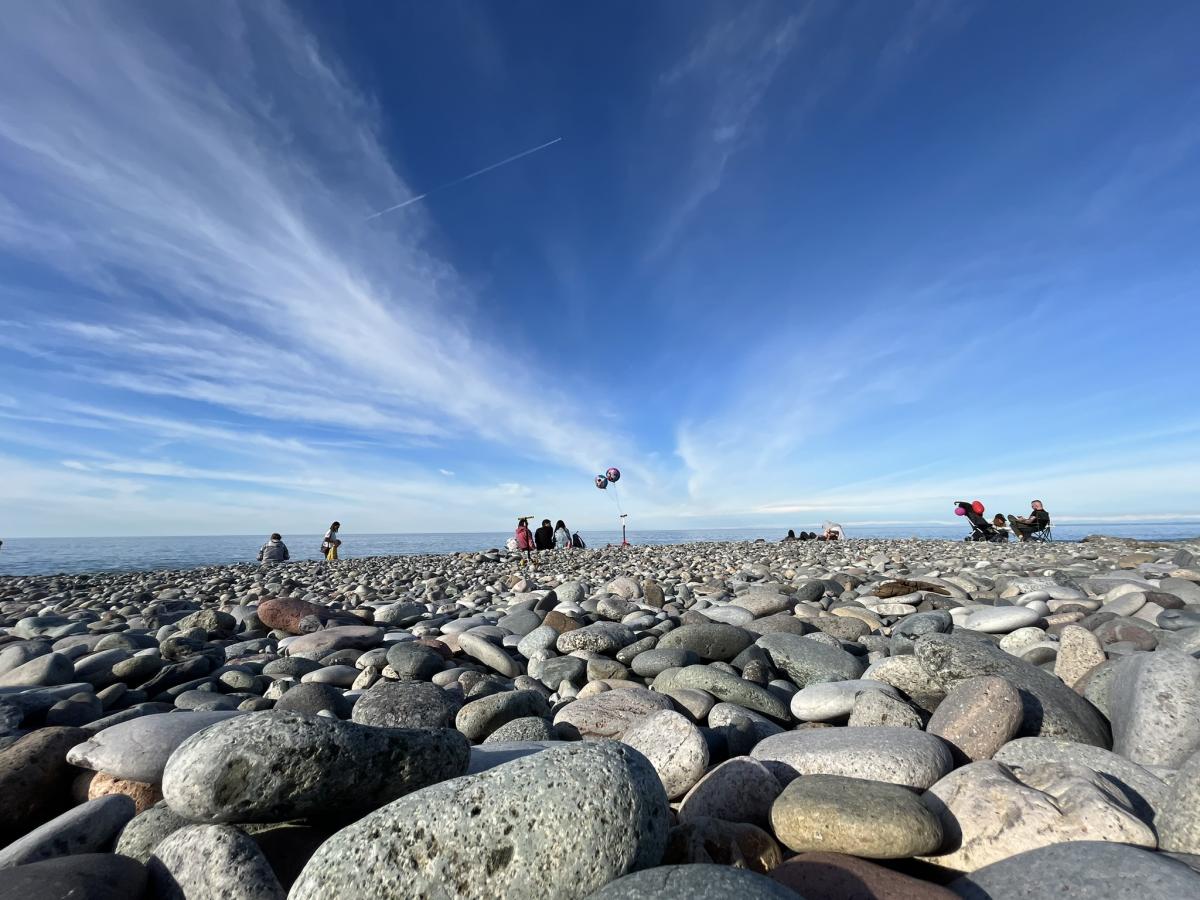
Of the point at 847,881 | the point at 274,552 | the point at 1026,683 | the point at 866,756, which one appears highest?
the point at 274,552

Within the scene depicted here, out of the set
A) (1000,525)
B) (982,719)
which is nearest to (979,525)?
(1000,525)

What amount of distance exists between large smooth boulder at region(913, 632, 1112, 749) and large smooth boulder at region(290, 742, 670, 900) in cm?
213

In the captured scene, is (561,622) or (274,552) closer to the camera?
(561,622)

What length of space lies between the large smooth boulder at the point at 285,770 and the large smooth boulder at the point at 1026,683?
2758mm

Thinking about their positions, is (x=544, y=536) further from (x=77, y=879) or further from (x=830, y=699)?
(x=77, y=879)

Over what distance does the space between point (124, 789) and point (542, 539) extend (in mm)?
22079

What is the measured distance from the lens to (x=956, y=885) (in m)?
1.80

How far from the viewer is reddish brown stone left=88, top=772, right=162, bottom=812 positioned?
91.8 inches

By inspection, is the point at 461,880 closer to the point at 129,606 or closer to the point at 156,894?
the point at 156,894

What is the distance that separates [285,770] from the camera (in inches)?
71.1

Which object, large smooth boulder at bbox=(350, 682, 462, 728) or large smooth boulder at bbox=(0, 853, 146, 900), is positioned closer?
large smooth boulder at bbox=(0, 853, 146, 900)

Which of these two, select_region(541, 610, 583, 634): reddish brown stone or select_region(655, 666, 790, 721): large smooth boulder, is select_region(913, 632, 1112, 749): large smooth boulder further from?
select_region(541, 610, 583, 634): reddish brown stone

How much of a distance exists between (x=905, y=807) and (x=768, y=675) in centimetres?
244

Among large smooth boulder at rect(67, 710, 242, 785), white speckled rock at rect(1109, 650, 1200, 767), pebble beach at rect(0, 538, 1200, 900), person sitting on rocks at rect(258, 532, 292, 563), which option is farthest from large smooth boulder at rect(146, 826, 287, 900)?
person sitting on rocks at rect(258, 532, 292, 563)
